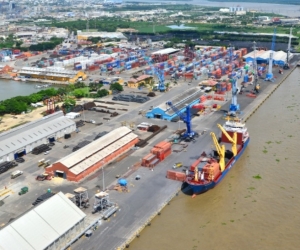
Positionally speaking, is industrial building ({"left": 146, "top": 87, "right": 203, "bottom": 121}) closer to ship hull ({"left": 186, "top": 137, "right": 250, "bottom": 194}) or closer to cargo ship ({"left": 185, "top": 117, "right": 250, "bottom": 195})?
cargo ship ({"left": 185, "top": 117, "right": 250, "bottom": 195})

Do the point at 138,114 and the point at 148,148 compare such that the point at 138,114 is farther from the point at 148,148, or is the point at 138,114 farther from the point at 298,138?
the point at 298,138

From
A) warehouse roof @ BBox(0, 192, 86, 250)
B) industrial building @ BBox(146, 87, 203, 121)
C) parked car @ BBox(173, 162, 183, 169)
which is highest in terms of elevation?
warehouse roof @ BBox(0, 192, 86, 250)

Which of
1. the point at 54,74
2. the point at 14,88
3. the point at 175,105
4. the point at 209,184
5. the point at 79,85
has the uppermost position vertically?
the point at 175,105

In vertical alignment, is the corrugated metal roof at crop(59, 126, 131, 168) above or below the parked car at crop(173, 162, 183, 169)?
above

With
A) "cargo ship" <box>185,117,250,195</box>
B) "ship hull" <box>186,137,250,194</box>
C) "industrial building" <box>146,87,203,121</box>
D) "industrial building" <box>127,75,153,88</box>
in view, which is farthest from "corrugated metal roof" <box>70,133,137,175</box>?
"industrial building" <box>127,75,153,88</box>

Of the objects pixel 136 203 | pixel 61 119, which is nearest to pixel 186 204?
pixel 136 203

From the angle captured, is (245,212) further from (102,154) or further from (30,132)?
(30,132)

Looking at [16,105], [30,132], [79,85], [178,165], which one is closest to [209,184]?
[178,165]
